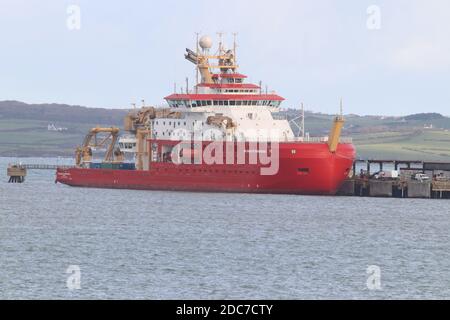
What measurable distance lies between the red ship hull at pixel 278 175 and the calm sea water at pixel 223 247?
1096 millimetres

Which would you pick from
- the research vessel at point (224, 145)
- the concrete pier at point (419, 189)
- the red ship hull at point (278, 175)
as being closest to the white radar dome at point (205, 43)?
the research vessel at point (224, 145)

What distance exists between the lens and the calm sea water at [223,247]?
1841 inches

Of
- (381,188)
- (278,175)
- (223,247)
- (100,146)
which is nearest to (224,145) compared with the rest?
(278,175)

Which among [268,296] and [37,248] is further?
[37,248]

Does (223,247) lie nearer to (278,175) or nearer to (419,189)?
(278,175)

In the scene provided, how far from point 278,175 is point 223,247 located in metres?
28.0

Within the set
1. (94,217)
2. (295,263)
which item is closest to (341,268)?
(295,263)

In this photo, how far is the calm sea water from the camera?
4675 cm

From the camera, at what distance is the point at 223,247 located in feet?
189

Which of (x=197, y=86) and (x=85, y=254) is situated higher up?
(x=197, y=86)

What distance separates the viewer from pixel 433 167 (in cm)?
9450

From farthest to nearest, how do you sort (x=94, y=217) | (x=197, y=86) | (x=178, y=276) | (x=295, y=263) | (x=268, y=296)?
(x=197, y=86)
(x=94, y=217)
(x=295, y=263)
(x=178, y=276)
(x=268, y=296)

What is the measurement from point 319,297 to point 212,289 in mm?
3741
